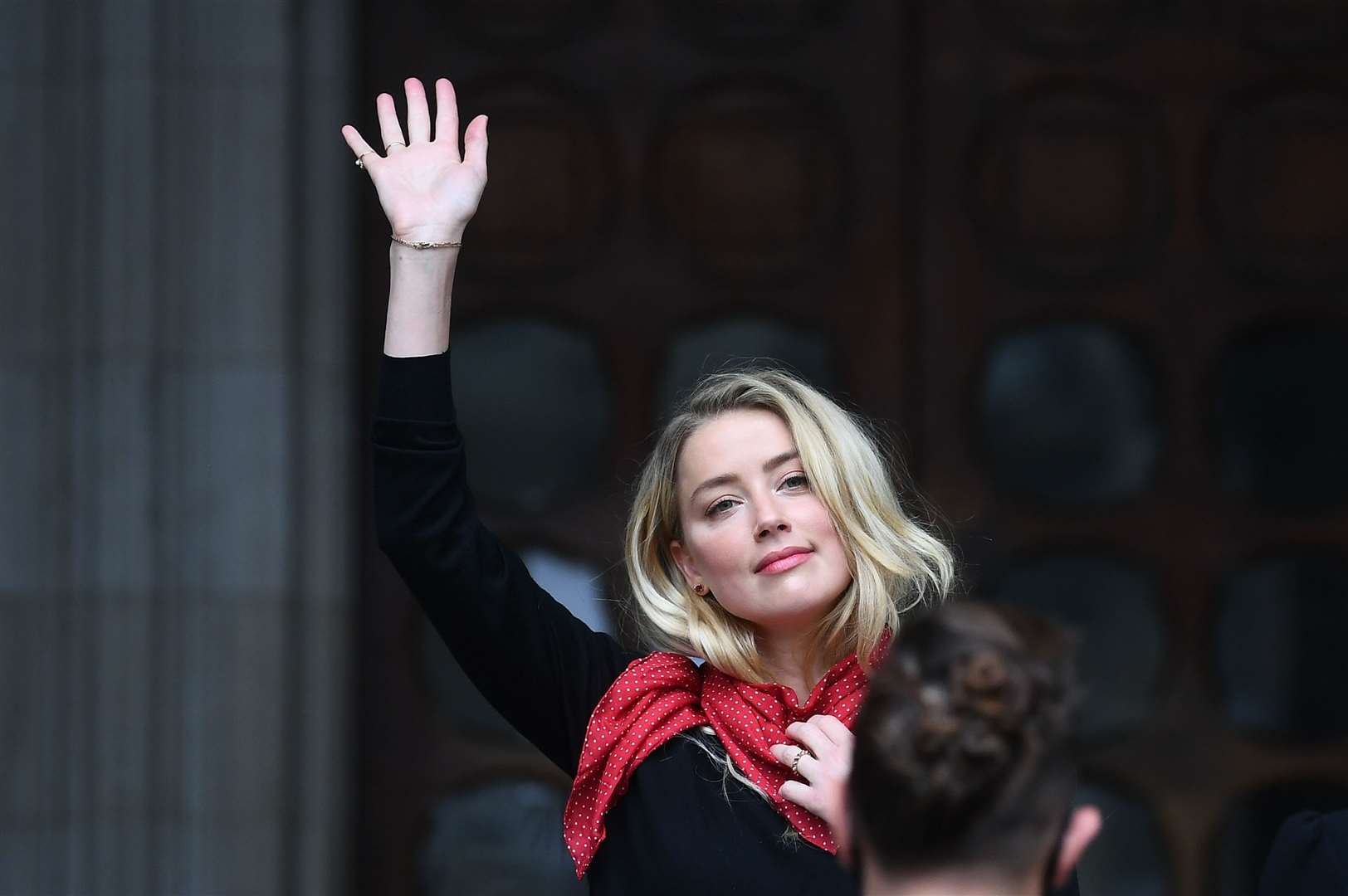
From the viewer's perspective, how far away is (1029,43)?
12.5ft

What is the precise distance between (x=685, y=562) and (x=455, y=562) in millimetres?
391

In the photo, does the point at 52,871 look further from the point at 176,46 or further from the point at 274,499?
the point at 176,46

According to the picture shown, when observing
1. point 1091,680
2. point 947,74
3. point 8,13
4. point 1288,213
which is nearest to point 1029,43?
point 947,74

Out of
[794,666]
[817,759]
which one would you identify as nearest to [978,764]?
[817,759]

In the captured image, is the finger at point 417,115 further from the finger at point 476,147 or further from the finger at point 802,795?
the finger at point 802,795

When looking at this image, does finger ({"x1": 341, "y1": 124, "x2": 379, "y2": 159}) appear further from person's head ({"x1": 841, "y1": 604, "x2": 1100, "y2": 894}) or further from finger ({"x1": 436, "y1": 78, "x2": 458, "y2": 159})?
person's head ({"x1": 841, "y1": 604, "x2": 1100, "y2": 894})

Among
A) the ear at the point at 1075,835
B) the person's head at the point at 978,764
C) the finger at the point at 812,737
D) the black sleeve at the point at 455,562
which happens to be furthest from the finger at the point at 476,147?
the ear at the point at 1075,835

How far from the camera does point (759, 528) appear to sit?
2.05 metres

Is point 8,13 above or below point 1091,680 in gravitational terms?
above

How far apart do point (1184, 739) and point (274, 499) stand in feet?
6.73

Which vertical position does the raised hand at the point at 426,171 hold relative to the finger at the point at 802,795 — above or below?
above

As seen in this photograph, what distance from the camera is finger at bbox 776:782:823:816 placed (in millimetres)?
1896

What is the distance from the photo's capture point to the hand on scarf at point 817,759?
1.87m

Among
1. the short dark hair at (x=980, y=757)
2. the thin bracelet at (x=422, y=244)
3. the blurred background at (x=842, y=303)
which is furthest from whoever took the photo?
the blurred background at (x=842, y=303)
